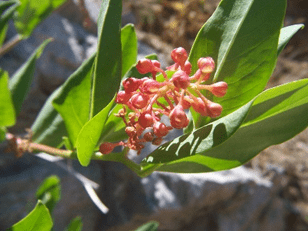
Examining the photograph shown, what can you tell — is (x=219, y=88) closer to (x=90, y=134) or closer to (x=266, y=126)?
(x=266, y=126)

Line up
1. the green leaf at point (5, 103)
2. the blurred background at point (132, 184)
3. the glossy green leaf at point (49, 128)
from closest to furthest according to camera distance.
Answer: the green leaf at point (5, 103), the glossy green leaf at point (49, 128), the blurred background at point (132, 184)

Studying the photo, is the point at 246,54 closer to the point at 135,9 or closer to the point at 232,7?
the point at 232,7

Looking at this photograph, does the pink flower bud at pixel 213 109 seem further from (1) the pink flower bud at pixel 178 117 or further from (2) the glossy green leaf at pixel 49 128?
(2) the glossy green leaf at pixel 49 128

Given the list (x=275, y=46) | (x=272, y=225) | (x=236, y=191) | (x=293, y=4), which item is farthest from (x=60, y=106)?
(x=293, y=4)

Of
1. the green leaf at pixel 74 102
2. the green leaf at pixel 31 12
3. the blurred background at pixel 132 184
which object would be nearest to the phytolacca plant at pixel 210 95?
the green leaf at pixel 74 102

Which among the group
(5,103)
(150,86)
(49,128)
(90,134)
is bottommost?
(49,128)

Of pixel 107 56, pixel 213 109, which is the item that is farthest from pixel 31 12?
pixel 213 109
